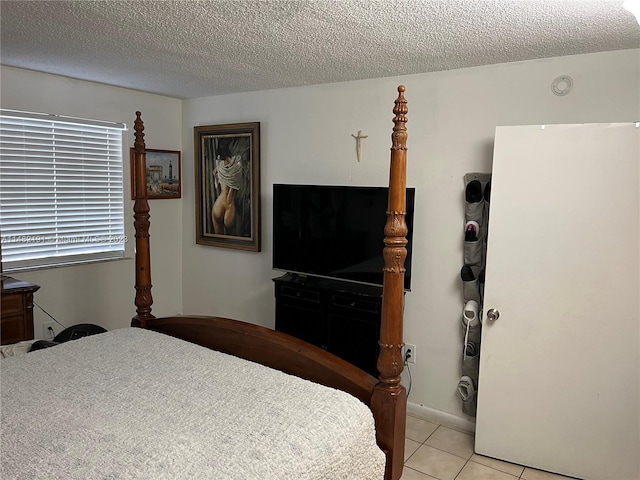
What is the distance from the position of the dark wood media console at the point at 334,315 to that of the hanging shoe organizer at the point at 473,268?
0.55 meters

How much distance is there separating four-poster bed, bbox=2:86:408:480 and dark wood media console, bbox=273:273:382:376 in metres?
1.03

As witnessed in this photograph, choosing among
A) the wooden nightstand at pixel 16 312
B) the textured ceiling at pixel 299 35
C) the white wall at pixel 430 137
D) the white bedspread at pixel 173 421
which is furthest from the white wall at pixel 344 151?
the white bedspread at pixel 173 421

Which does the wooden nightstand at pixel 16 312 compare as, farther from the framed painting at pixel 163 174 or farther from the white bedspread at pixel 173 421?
the framed painting at pixel 163 174

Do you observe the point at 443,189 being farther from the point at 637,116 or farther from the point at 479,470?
the point at 479,470

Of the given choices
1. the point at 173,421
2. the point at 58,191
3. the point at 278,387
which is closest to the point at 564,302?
the point at 278,387

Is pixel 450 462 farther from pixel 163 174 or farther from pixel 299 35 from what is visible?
pixel 163 174

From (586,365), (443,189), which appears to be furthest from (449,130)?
(586,365)

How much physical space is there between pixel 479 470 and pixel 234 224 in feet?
8.63

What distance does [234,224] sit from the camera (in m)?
4.28

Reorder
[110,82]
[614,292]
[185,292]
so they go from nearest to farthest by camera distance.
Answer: [614,292] → [110,82] → [185,292]

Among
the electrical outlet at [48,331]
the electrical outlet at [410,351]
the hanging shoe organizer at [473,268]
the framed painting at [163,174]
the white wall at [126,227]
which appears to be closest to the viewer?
the hanging shoe organizer at [473,268]

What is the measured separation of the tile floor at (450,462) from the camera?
2760 millimetres

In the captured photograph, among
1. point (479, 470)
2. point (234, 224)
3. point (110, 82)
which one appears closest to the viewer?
point (479, 470)

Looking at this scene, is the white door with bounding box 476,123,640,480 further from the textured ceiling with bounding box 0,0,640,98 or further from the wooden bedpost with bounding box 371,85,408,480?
the wooden bedpost with bounding box 371,85,408,480
